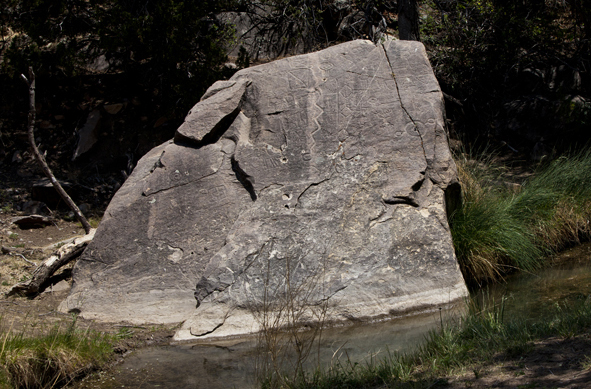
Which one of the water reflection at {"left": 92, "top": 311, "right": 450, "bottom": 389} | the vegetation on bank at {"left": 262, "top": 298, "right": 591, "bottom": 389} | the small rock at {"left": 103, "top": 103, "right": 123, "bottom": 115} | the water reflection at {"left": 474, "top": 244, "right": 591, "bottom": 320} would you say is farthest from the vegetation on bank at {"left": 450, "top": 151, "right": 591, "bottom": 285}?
the small rock at {"left": 103, "top": 103, "right": 123, "bottom": 115}

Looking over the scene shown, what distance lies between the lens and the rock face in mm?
4332

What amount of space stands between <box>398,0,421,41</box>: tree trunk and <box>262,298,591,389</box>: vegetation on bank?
200 inches

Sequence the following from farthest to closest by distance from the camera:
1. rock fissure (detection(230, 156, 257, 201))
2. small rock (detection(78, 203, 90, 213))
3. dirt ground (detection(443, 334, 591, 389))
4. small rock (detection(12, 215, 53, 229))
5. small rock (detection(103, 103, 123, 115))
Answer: small rock (detection(103, 103, 123, 115))
small rock (detection(78, 203, 90, 213))
small rock (detection(12, 215, 53, 229))
rock fissure (detection(230, 156, 257, 201))
dirt ground (detection(443, 334, 591, 389))

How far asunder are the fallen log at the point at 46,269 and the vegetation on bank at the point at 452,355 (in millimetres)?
3109

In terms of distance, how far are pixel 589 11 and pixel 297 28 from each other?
4.08 meters

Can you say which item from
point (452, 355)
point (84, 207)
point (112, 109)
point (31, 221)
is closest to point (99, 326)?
point (452, 355)

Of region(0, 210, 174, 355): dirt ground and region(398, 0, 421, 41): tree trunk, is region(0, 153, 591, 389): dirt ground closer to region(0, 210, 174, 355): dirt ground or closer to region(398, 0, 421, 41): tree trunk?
region(0, 210, 174, 355): dirt ground

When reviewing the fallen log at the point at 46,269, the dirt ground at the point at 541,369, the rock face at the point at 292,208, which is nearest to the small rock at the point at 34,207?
the fallen log at the point at 46,269

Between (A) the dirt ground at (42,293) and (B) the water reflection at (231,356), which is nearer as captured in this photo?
(B) the water reflection at (231,356)

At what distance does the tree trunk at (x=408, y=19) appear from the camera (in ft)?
24.4

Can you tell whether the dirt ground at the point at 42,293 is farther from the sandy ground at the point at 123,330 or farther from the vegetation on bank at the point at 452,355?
the vegetation on bank at the point at 452,355

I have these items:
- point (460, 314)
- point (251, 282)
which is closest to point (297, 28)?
point (251, 282)

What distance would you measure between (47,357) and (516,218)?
4514mm

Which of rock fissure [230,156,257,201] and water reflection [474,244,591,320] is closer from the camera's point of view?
water reflection [474,244,591,320]
